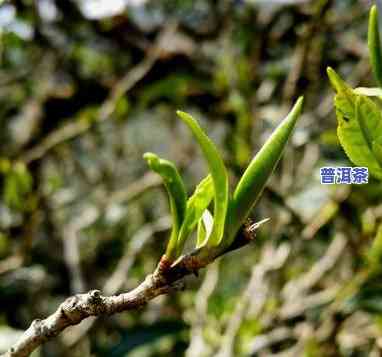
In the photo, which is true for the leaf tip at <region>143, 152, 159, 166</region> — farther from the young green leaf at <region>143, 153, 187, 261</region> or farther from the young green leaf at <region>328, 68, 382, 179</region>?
the young green leaf at <region>328, 68, 382, 179</region>

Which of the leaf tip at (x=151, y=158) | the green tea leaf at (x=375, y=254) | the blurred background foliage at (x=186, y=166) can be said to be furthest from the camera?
the blurred background foliage at (x=186, y=166)

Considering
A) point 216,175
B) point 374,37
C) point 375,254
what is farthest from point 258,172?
point 375,254

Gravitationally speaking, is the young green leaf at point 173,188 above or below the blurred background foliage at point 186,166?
above

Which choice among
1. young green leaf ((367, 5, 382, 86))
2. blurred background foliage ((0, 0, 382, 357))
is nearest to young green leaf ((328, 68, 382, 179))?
young green leaf ((367, 5, 382, 86))

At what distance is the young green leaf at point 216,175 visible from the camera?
0.51 m

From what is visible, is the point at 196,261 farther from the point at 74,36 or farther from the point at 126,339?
the point at 74,36

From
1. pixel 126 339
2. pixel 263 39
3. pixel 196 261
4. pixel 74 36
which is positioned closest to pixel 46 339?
pixel 196 261

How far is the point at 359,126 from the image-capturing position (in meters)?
0.59

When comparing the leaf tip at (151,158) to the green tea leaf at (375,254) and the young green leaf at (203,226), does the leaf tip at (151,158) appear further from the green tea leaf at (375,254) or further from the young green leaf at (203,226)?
the green tea leaf at (375,254)

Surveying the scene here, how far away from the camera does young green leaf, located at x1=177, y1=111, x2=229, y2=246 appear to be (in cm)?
51

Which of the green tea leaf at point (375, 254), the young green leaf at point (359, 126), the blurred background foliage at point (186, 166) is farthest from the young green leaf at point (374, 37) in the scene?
the blurred background foliage at point (186, 166)

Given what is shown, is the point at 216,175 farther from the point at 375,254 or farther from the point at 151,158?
the point at 375,254

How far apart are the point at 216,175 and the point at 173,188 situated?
0.04 meters

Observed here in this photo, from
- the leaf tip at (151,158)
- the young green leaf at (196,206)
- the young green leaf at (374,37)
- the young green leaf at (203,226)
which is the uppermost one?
the young green leaf at (374,37)
